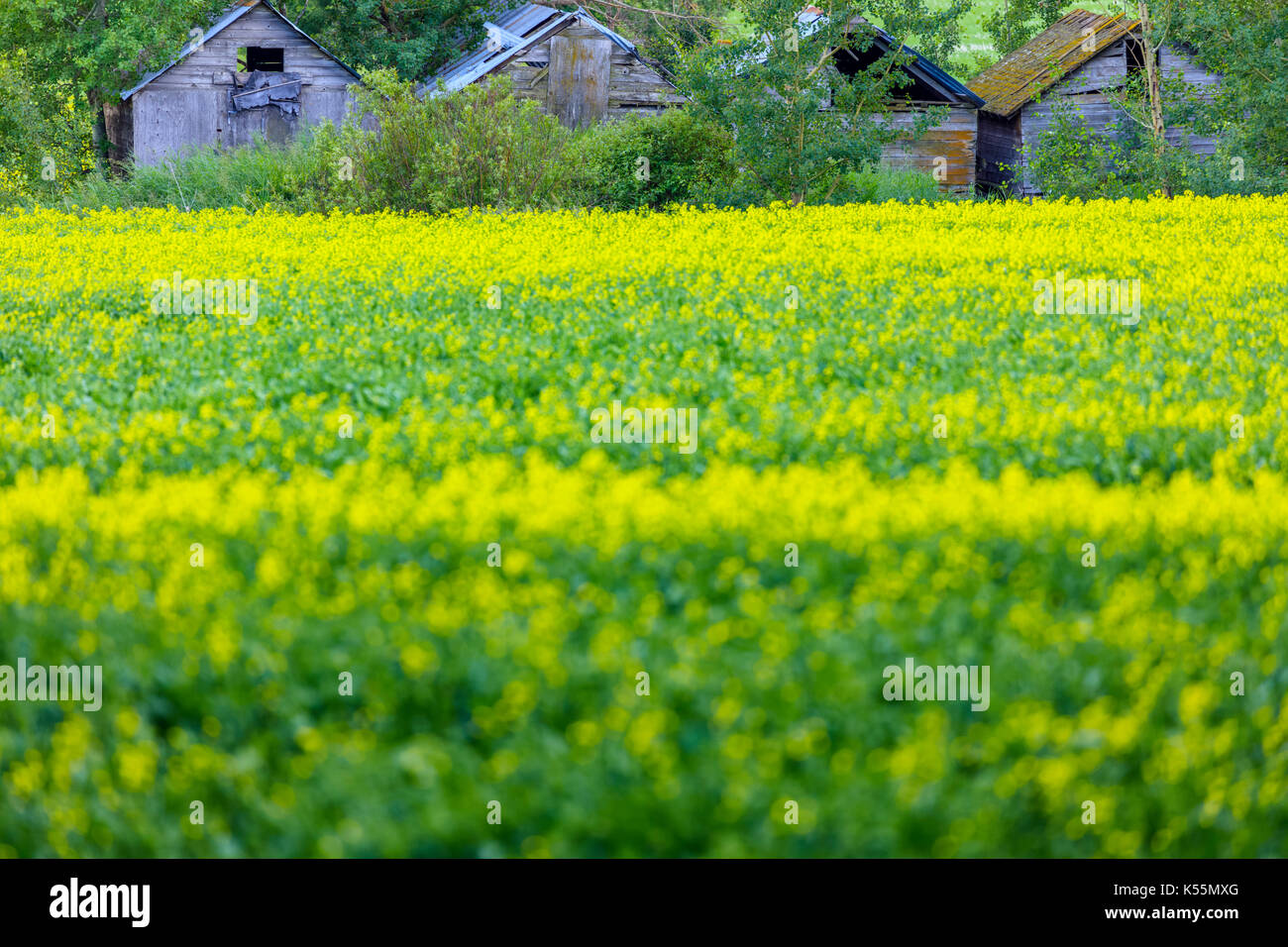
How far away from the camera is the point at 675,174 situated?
27969 millimetres

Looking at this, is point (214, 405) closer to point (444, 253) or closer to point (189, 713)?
point (189, 713)

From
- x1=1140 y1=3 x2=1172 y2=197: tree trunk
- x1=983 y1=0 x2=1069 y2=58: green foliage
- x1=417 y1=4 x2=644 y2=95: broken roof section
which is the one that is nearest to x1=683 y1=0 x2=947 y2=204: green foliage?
x1=1140 y1=3 x2=1172 y2=197: tree trunk

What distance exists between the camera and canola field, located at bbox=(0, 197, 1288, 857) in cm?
430

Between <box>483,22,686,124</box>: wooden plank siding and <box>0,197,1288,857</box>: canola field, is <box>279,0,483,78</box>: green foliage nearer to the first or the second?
<box>483,22,686,124</box>: wooden plank siding

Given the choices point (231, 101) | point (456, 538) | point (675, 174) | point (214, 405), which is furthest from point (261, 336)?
point (231, 101)

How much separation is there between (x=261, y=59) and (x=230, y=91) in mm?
2158

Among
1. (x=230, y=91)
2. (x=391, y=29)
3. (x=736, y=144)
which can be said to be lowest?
(x=736, y=144)

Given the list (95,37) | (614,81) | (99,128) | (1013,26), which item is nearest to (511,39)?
(614,81)

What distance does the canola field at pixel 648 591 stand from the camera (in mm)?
4297

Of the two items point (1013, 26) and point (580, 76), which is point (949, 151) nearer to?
point (580, 76)

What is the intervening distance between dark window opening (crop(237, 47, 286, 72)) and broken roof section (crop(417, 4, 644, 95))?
15.7ft

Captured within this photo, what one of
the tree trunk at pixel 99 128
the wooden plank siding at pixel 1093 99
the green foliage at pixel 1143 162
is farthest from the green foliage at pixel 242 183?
the wooden plank siding at pixel 1093 99

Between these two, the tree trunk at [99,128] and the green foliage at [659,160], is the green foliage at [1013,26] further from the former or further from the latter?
the tree trunk at [99,128]

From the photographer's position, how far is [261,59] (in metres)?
40.0
